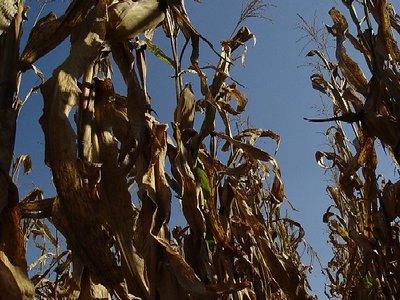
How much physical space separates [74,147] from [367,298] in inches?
55.6

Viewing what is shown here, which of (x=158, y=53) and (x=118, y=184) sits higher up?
(x=158, y=53)

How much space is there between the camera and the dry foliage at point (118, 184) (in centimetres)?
74

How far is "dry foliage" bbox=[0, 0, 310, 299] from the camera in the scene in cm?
74

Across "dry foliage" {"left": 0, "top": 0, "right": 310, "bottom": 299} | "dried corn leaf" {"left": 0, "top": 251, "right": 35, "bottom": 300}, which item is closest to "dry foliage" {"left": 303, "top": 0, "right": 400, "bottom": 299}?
"dry foliage" {"left": 0, "top": 0, "right": 310, "bottom": 299}

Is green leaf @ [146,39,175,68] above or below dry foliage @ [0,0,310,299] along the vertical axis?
above

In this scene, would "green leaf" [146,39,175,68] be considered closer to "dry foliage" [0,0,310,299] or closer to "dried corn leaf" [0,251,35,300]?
"dry foliage" [0,0,310,299]

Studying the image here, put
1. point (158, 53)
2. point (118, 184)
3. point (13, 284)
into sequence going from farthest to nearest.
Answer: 1. point (158, 53)
2. point (118, 184)
3. point (13, 284)

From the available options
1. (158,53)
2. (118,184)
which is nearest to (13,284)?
(118,184)

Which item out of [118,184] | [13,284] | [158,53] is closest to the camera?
[13,284]

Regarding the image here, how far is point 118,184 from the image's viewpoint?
2.78 ft

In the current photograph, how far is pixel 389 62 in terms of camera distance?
1.82 m

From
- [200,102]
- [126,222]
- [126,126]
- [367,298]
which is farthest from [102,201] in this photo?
[367,298]

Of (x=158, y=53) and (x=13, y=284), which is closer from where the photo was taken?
(x=13, y=284)

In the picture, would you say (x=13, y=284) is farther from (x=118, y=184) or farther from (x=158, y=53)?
(x=158, y=53)
